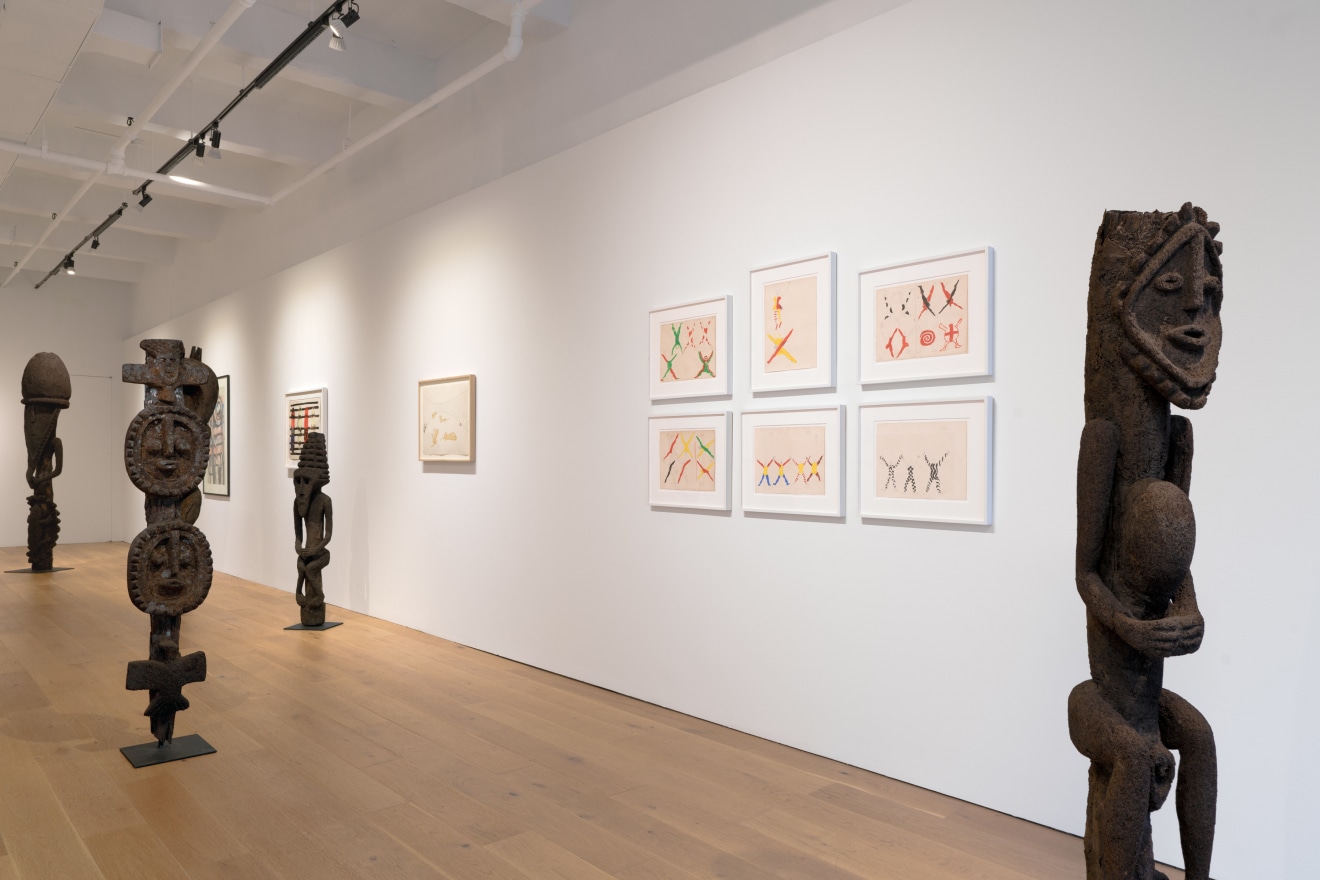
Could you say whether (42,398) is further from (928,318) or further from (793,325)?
(928,318)

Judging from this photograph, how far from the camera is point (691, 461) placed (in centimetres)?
465

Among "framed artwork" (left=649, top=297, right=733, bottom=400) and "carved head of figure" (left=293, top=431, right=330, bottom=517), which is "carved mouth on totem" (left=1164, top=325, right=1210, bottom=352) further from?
"carved head of figure" (left=293, top=431, right=330, bottom=517)

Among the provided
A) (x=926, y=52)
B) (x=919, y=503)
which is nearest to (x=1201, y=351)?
(x=919, y=503)

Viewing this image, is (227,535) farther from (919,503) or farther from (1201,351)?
(1201,351)

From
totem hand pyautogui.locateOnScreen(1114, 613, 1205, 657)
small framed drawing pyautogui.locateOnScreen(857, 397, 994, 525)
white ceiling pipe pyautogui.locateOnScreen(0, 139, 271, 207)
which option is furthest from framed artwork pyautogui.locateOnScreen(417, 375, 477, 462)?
totem hand pyautogui.locateOnScreen(1114, 613, 1205, 657)

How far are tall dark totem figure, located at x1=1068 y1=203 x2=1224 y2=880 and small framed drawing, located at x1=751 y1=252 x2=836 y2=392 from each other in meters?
1.87

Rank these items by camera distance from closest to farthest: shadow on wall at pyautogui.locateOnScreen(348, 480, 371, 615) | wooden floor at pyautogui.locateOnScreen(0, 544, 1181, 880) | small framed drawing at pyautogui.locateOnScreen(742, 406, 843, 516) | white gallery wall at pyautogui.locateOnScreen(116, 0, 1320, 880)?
white gallery wall at pyautogui.locateOnScreen(116, 0, 1320, 880) → wooden floor at pyautogui.locateOnScreen(0, 544, 1181, 880) → small framed drawing at pyautogui.locateOnScreen(742, 406, 843, 516) → shadow on wall at pyautogui.locateOnScreen(348, 480, 371, 615)

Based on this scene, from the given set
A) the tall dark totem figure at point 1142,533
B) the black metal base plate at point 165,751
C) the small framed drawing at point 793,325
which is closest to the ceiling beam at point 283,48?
the small framed drawing at point 793,325

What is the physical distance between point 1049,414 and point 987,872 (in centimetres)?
161

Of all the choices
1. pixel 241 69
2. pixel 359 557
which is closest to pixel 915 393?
pixel 359 557

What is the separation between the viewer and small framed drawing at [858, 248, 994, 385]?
3.47 metres

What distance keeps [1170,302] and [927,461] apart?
1.62 meters

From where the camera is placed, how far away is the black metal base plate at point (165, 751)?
12.6ft

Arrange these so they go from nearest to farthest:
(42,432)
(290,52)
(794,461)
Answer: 1. (794,461)
2. (290,52)
3. (42,432)
